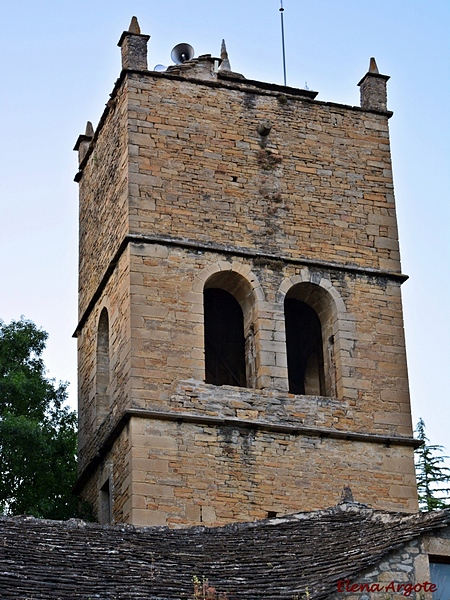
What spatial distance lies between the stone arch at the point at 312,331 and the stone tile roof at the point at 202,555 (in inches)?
254

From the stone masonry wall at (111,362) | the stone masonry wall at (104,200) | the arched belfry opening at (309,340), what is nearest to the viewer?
the stone masonry wall at (111,362)

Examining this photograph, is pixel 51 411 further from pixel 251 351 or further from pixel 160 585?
pixel 160 585

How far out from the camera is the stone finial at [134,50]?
23.9 meters

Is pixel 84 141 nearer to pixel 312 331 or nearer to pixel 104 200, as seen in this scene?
pixel 104 200

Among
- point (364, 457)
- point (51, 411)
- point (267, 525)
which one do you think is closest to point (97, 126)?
point (51, 411)

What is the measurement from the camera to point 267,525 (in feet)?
54.8

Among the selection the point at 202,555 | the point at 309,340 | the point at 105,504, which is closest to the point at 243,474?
the point at 105,504

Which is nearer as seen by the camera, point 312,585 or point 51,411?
point 312,585

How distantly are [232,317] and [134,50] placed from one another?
433 cm

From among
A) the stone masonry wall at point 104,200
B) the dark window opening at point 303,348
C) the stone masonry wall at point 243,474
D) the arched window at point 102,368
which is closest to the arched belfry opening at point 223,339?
the dark window opening at point 303,348

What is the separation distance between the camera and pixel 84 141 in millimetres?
26891

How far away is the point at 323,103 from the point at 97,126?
360 cm

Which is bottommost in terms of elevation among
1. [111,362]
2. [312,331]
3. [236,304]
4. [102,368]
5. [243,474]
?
[243,474]

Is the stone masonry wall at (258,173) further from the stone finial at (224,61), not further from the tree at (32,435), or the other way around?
the tree at (32,435)
